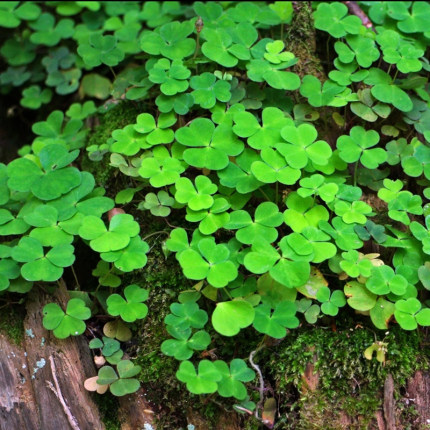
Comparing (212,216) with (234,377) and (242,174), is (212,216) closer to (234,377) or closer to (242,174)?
(242,174)

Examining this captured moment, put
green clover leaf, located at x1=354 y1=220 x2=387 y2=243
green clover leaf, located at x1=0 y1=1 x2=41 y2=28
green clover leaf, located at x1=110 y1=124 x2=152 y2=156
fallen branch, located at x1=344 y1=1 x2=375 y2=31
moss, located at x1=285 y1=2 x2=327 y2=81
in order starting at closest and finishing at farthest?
green clover leaf, located at x1=354 y1=220 x2=387 y2=243
green clover leaf, located at x1=110 y1=124 x2=152 y2=156
moss, located at x1=285 y1=2 x2=327 y2=81
fallen branch, located at x1=344 y1=1 x2=375 y2=31
green clover leaf, located at x1=0 y1=1 x2=41 y2=28

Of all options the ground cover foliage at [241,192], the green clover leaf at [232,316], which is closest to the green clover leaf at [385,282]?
the ground cover foliage at [241,192]

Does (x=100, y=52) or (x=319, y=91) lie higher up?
(x=100, y=52)

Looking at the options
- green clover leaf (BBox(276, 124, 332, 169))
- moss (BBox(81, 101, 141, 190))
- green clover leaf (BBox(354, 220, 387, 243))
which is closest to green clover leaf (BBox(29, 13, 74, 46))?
moss (BBox(81, 101, 141, 190))

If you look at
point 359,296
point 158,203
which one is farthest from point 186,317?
point 359,296

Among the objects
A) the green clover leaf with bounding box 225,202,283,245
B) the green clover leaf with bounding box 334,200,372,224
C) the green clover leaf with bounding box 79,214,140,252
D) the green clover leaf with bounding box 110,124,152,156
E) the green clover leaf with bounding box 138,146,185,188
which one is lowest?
the green clover leaf with bounding box 334,200,372,224

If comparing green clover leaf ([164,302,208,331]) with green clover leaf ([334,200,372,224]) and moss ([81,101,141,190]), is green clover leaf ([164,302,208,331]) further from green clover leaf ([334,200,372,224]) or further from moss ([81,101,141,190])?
moss ([81,101,141,190])

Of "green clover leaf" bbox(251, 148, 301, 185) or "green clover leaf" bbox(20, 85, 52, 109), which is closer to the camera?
"green clover leaf" bbox(251, 148, 301, 185)
